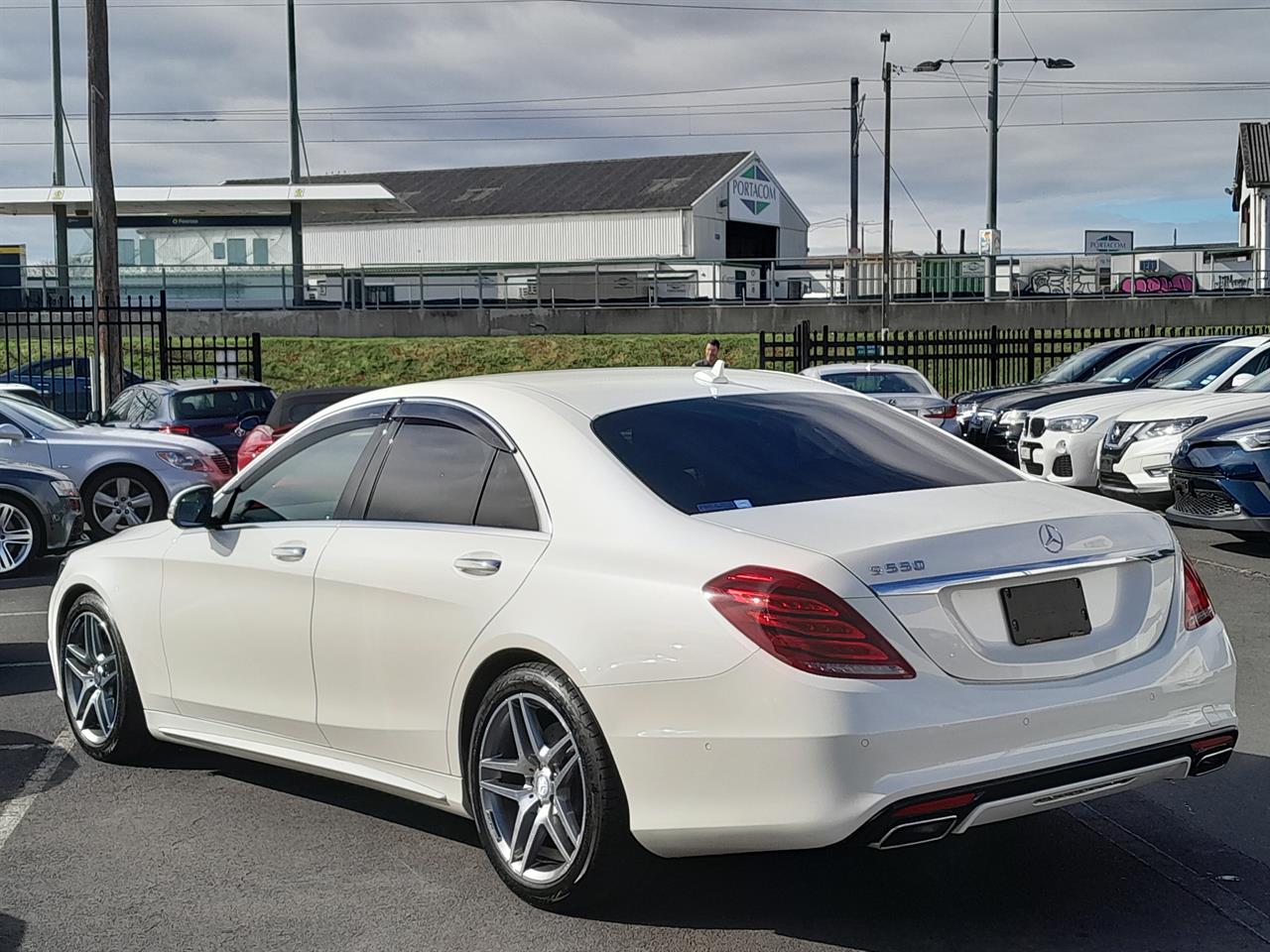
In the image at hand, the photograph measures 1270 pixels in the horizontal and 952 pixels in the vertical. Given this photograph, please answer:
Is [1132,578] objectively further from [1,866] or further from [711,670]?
[1,866]

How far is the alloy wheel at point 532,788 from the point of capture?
4266mm

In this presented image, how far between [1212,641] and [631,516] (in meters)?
1.74

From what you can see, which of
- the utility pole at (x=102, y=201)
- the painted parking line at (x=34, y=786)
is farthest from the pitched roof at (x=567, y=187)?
the painted parking line at (x=34, y=786)

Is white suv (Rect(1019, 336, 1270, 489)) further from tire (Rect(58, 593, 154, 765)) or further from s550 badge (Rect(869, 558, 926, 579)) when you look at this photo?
s550 badge (Rect(869, 558, 926, 579))

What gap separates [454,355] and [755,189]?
29.6 m

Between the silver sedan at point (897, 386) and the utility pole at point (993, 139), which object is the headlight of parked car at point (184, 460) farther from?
the utility pole at point (993, 139)

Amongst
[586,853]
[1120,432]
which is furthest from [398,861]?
[1120,432]

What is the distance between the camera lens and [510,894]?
4586mm

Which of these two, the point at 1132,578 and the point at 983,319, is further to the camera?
the point at 983,319

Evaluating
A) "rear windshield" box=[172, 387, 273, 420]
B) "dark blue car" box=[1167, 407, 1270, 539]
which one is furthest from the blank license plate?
"rear windshield" box=[172, 387, 273, 420]

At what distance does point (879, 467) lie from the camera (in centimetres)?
466

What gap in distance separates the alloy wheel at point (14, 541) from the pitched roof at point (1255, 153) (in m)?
54.8

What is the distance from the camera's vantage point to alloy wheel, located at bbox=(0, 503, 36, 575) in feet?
39.9

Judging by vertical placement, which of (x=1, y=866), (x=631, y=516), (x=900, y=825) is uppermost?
(x=631, y=516)
